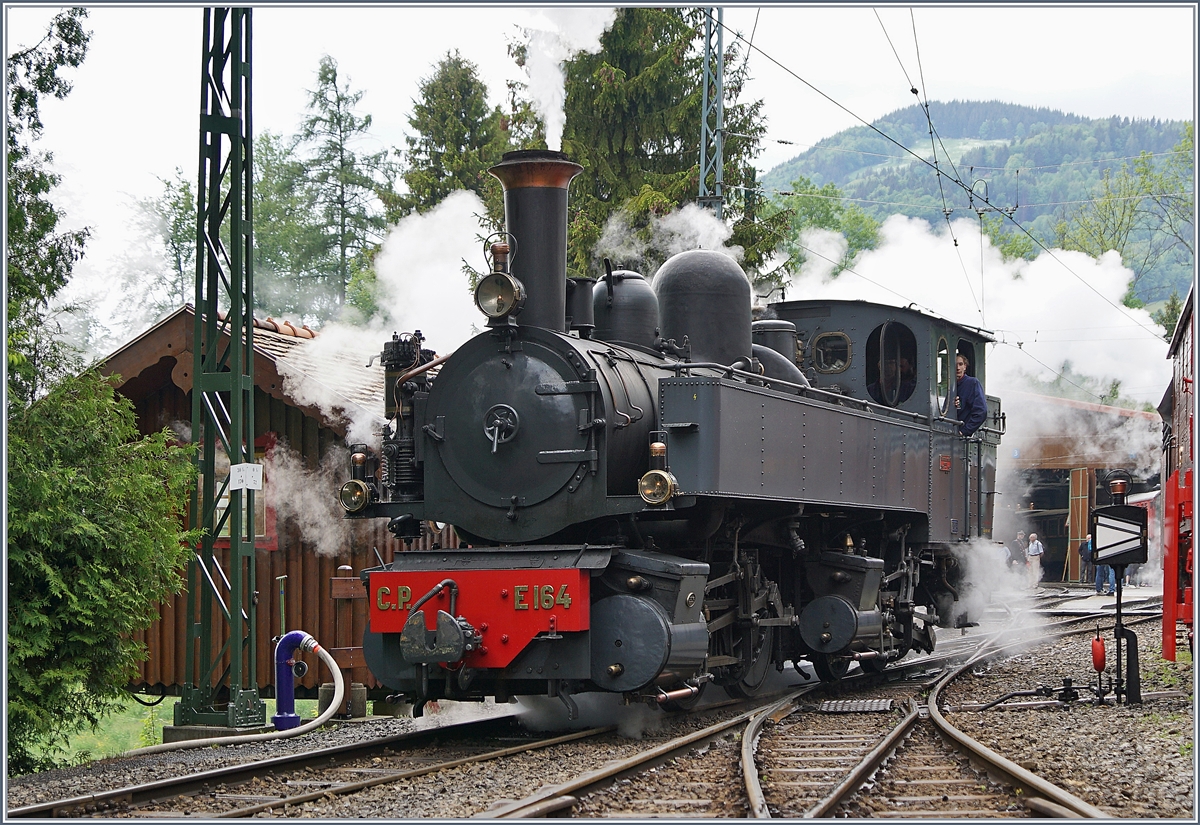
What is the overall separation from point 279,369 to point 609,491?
4783mm

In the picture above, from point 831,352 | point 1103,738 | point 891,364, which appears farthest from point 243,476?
point 891,364

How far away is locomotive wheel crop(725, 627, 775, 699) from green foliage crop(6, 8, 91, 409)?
5.22 metres

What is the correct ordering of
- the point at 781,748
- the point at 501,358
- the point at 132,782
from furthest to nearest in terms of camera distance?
the point at 501,358, the point at 781,748, the point at 132,782

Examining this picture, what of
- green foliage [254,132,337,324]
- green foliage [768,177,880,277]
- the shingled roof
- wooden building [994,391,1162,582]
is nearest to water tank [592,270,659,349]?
the shingled roof

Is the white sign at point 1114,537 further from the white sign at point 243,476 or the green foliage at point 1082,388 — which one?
the green foliage at point 1082,388

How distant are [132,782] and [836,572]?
5678 mm

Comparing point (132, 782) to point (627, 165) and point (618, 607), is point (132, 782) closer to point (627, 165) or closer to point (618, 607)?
point (618, 607)

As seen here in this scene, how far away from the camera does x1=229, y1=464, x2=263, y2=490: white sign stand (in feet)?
29.9

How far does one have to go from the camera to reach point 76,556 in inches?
306

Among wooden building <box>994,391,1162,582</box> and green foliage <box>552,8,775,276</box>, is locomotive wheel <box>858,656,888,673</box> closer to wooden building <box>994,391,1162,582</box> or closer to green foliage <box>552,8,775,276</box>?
green foliage <box>552,8,775,276</box>

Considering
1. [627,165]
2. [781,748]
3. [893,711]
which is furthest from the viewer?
[627,165]

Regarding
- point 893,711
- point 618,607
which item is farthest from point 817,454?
point 618,607

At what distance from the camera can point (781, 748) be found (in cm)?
737

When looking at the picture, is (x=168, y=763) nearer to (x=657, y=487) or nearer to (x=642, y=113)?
(x=657, y=487)
